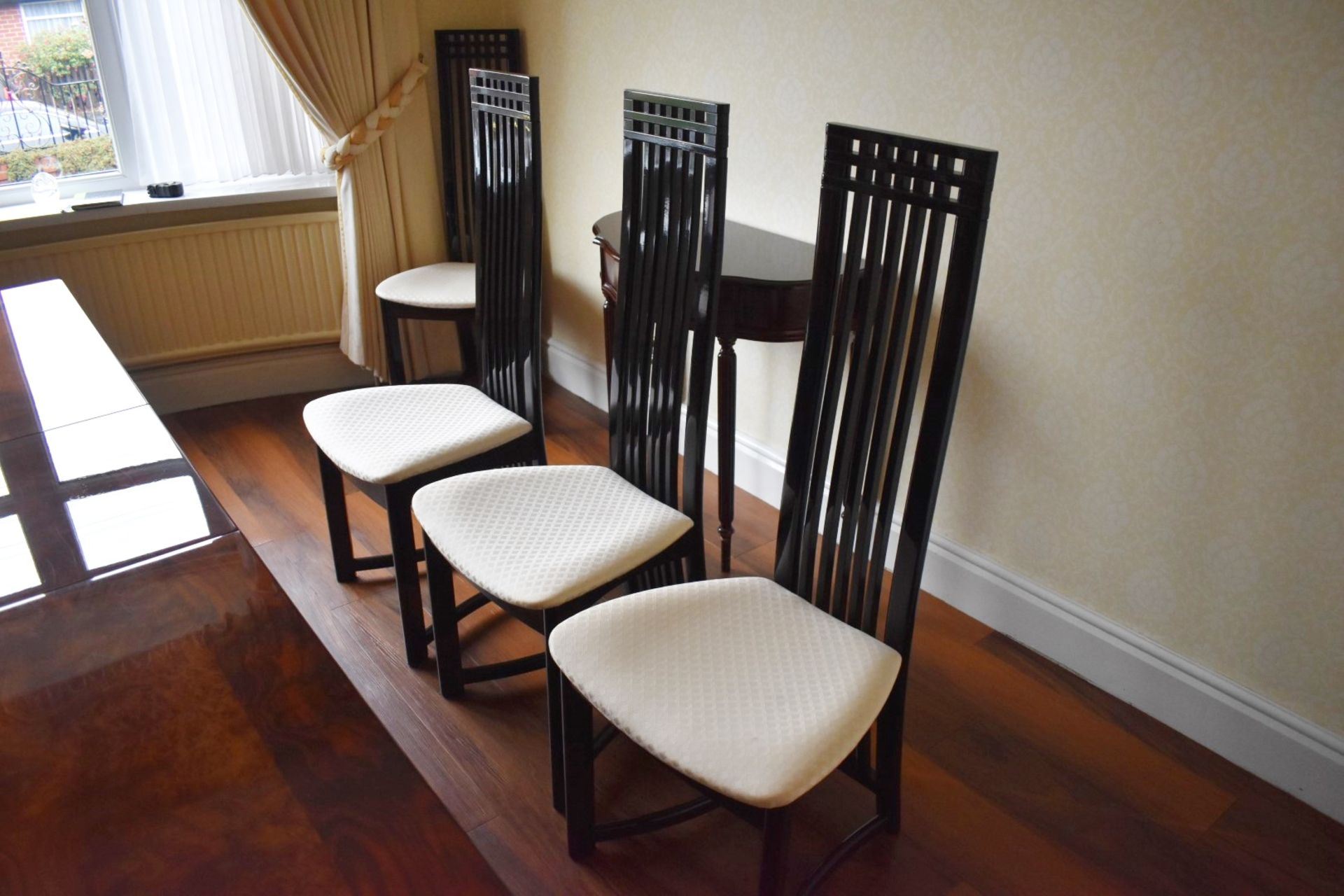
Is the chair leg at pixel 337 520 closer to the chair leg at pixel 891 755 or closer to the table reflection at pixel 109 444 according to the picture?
the table reflection at pixel 109 444

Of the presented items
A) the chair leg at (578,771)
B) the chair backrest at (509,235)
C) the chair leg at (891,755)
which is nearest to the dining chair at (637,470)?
the chair leg at (578,771)

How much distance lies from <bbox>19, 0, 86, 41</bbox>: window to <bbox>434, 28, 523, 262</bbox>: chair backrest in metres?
1.07

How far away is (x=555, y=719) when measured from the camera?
1732 mm

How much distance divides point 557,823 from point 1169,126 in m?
1.64

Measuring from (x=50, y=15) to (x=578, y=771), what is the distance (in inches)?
114

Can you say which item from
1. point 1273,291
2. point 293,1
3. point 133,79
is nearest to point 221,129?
point 133,79

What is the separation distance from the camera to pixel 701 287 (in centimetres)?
168

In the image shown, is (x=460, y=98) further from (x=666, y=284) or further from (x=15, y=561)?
(x=15, y=561)

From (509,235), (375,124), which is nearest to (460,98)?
(375,124)

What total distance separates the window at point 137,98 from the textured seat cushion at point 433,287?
64cm

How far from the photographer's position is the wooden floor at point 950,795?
1.69 metres

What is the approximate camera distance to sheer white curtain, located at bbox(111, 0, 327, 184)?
A: 3070 mm

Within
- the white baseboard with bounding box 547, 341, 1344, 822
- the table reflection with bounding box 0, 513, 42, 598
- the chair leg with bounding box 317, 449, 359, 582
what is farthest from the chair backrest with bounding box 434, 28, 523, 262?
the table reflection with bounding box 0, 513, 42, 598

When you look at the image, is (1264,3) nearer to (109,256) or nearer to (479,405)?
(479,405)
